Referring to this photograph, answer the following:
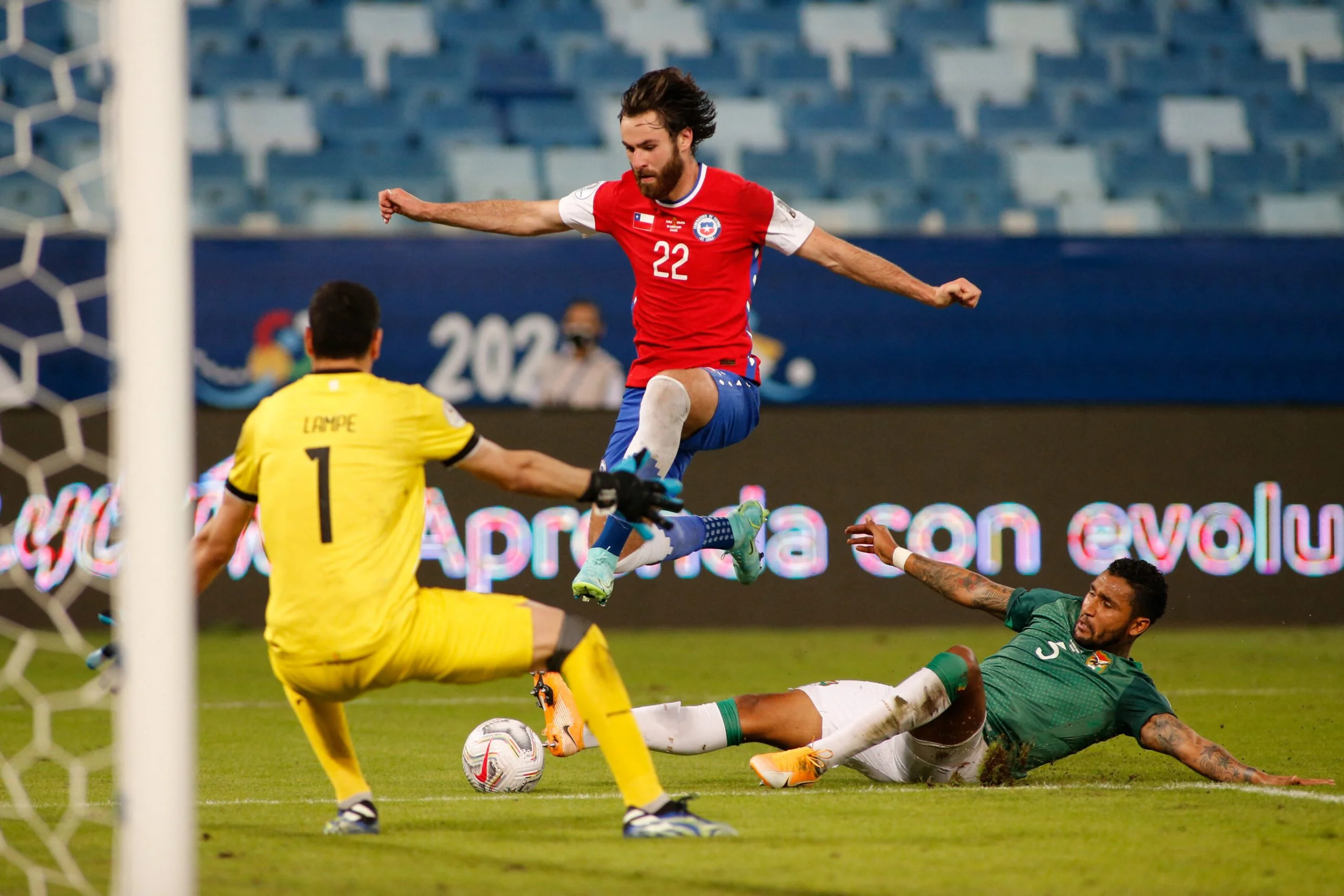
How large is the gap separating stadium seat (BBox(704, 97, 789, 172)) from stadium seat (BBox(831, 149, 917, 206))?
0.56 meters

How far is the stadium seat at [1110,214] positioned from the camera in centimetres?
1359

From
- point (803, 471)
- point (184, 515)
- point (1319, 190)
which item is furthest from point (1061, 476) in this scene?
point (184, 515)

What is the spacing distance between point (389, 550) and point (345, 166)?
9.50m

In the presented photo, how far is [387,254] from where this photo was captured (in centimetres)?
1155

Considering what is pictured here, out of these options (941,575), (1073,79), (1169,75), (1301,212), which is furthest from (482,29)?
(941,575)

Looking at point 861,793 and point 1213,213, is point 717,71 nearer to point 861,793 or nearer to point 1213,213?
point 1213,213

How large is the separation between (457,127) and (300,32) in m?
1.79

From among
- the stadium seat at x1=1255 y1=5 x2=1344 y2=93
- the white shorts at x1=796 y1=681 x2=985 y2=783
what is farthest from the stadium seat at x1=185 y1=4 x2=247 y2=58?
the white shorts at x1=796 y1=681 x2=985 y2=783

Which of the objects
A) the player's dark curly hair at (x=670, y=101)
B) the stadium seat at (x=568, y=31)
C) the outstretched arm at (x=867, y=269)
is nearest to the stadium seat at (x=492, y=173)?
the stadium seat at (x=568, y=31)

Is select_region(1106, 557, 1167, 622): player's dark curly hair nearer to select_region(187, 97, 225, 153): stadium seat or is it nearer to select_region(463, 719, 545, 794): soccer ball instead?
select_region(463, 719, 545, 794): soccer ball

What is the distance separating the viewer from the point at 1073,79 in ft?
48.3

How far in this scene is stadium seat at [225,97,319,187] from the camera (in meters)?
13.2

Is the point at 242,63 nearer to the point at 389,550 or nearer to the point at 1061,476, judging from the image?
the point at 1061,476

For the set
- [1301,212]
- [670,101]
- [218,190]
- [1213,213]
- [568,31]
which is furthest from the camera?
[568,31]
